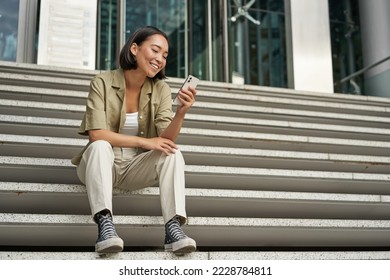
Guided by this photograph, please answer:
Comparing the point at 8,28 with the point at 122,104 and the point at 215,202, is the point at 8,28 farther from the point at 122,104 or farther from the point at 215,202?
the point at 215,202

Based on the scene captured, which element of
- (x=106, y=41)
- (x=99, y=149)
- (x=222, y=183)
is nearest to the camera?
(x=99, y=149)

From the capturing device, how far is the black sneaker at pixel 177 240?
2371mm

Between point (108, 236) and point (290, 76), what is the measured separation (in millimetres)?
5607

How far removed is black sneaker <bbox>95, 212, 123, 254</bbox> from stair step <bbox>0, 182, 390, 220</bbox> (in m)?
0.53

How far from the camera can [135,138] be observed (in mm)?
2732

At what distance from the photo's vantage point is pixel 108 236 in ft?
7.57

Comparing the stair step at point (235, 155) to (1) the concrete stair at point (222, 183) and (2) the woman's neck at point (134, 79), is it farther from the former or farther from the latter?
(2) the woman's neck at point (134, 79)

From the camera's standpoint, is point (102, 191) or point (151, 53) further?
point (151, 53)

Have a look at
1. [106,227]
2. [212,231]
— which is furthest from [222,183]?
[106,227]

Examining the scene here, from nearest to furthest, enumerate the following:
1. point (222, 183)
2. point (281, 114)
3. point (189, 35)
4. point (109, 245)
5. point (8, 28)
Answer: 1. point (109, 245)
2. point (222, 183)
3. point (281, 114)
4. point (8, 28)
5. point (189, 35)

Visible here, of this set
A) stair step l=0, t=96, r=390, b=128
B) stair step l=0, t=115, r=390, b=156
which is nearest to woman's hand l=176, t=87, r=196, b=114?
stair step l=0, t=115, r=390, b=156

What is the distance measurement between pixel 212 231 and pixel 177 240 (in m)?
0.48
